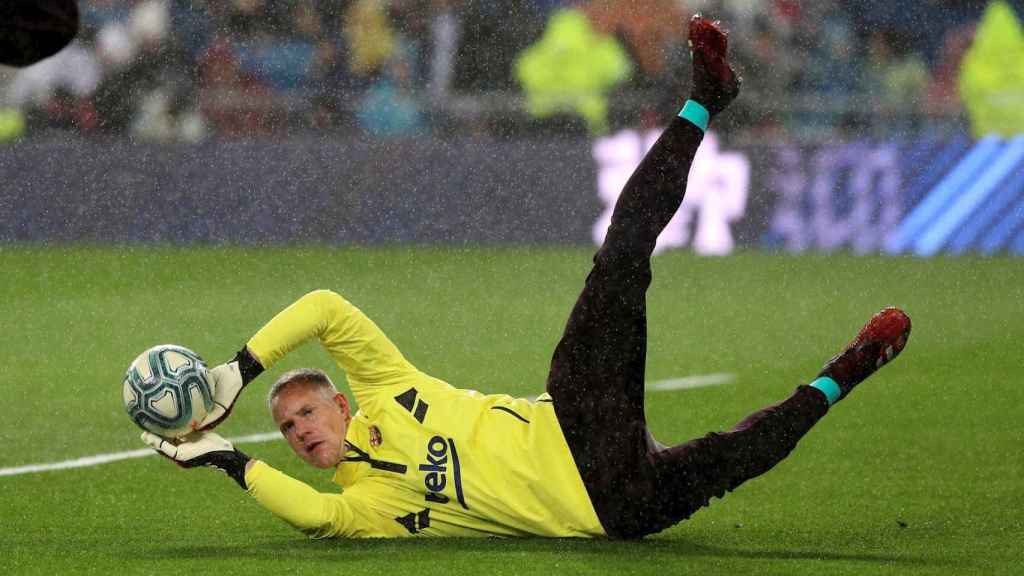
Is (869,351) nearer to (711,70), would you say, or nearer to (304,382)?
(711,70)

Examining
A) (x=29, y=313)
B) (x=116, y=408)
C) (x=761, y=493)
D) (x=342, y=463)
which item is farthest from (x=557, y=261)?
(x=342, y=463)

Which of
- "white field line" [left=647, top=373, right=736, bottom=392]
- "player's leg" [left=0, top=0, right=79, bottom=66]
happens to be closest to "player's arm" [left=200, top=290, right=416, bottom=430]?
"player's leg" [left=0, top=0, right=79, bottom=66]

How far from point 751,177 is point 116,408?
10543 millimetres

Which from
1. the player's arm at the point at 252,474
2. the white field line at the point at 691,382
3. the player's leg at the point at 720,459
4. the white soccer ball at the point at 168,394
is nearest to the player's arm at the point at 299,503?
the player's arm at the point at 252,474

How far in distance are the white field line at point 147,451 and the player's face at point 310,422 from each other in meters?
2.37

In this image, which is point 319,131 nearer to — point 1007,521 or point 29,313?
point 29,313

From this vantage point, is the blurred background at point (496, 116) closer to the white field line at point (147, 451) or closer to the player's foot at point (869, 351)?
the white field line at point (147, 451)

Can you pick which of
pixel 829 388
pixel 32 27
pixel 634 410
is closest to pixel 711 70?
pixel 829 388

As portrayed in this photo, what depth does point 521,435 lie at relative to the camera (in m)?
7.01

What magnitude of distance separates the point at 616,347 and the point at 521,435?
1.52ft

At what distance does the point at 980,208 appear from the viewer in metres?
20.2

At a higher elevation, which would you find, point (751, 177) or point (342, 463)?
point (751, 177)

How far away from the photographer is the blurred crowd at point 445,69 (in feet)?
69.8

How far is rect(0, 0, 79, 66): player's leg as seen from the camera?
5.97 metres
